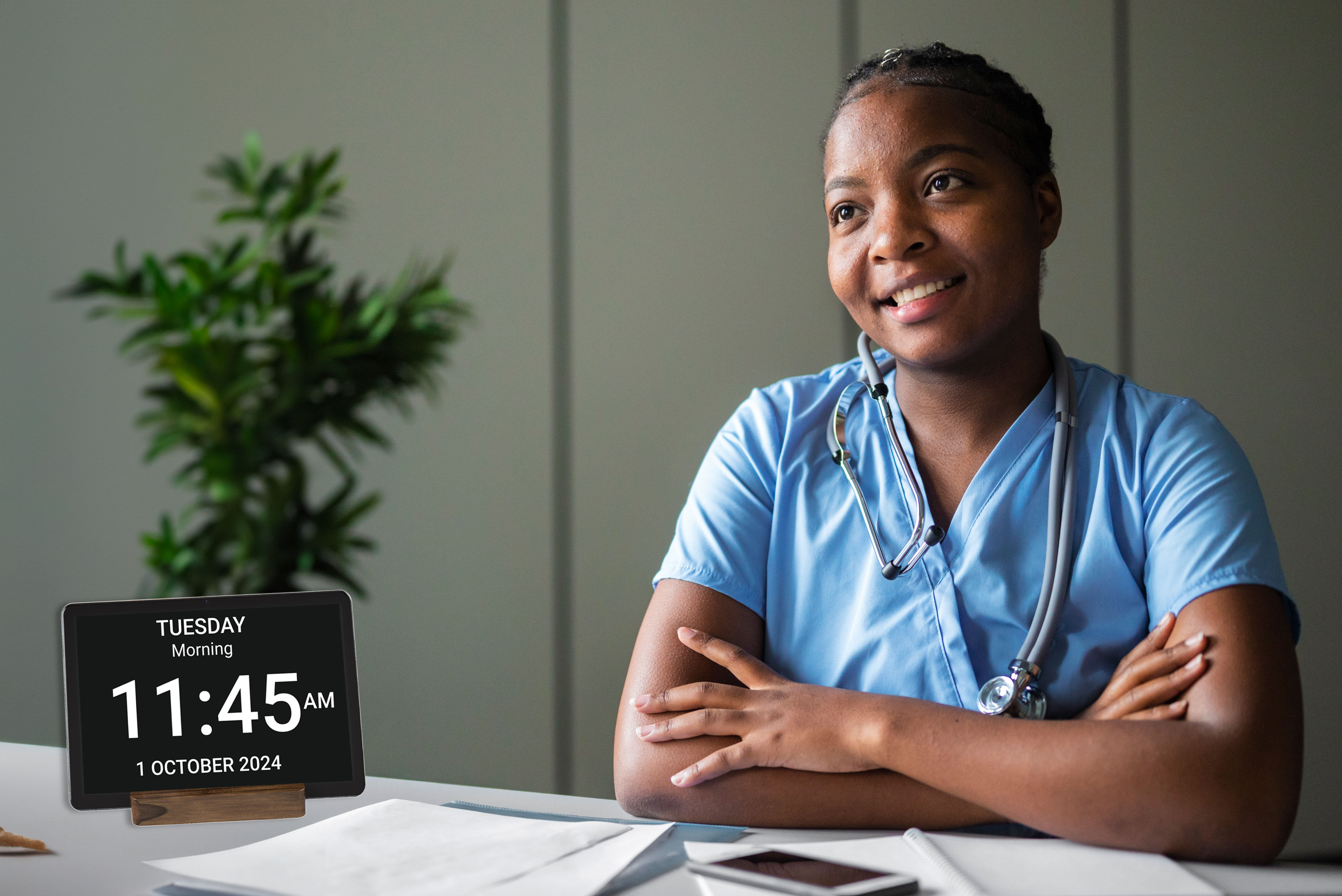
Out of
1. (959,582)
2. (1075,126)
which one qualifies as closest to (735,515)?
(959,582)

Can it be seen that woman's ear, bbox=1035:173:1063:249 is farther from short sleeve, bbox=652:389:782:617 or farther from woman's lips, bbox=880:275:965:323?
short sleeve, bbox=652:389:782:617

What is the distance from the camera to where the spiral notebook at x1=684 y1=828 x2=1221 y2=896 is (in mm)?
786

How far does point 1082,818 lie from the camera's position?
932mm

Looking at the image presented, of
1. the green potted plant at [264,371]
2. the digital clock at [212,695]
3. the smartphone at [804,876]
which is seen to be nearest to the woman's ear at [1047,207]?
the smartphone at [804,876]

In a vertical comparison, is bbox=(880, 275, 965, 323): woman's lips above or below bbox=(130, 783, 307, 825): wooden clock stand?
above

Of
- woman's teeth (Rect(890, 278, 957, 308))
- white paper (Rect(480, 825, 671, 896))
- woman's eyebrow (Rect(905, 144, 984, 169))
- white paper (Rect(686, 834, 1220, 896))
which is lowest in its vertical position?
white paper (Rect(686, 834, 1220, 896))

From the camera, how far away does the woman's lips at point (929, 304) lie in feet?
4.25

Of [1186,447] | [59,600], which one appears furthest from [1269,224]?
[59,600]

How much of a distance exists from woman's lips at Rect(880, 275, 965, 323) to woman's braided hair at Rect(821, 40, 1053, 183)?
0.19 metres

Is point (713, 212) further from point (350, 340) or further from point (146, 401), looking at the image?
point (146, 401)

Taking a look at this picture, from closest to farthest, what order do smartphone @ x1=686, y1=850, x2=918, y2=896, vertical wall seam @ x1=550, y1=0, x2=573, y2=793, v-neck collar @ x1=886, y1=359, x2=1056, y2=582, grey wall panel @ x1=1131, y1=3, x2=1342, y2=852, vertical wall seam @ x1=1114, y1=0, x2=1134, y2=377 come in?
smartphone @ x1=686, y1=850, x2=918, y2=896
v-neck collar @ x1=886, y1=359, x2=1056, y2=582
grey wall panel @ x1=1131, y1=3, x2=1342, y2=852
vertical wall seam @ x1=1114, y1=0, x2=1134, y2=377
vertical wall seam @ x1=550, y1=0, x2=573, y2=793

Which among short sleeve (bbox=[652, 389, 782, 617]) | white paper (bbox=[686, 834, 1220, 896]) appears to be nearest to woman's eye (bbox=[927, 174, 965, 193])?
short sleeve (bbox=[652, 389, 782, 617])

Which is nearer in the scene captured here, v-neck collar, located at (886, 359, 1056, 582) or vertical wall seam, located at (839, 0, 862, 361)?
v-neck collar, located at (886, 359, 1056, 582)

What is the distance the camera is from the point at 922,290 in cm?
131
